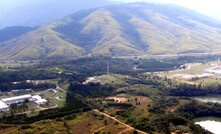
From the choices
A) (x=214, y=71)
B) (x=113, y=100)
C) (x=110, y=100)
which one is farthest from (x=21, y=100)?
(x=214, y=71)

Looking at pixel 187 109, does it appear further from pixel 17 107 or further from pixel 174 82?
pixel 17 107

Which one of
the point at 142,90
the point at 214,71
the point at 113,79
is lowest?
the point at 142,90

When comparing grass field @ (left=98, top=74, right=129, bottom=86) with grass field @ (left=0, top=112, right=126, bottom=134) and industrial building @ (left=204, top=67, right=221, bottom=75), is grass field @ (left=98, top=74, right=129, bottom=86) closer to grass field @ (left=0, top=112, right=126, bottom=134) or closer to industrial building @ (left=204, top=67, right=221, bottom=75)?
grass field @ (left=0, top=112, right=126, bottom=134)

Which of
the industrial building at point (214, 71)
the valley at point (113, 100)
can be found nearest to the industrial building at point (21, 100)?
the valley at point (113, 100)

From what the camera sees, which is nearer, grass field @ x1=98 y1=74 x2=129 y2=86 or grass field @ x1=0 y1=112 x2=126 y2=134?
grass field @ x1=0 y1=112 x2=126 y2=134

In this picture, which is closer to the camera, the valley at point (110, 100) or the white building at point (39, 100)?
the valley at point (110, 100)

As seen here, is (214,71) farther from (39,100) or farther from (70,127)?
(70,127)

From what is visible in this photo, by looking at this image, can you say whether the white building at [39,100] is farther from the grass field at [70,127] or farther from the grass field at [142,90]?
the grass field at [142,90]

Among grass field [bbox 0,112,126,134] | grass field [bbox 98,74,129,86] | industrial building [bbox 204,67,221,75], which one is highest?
industrial building [bbox 204,67,221,75]

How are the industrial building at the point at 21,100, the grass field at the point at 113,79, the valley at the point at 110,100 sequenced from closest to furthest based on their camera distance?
the valley at the point at 110,100 < the industrial building at the point at 21,100 < the grass field at the point at 113,79

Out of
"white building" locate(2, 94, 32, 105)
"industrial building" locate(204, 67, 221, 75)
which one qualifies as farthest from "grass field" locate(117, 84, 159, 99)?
A: "industrial building" locate(204, 67, 221, 75)

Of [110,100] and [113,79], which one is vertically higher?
[113,79]

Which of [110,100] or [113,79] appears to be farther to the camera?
[113,79]

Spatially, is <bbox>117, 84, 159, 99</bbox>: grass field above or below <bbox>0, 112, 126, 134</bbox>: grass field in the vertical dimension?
above
